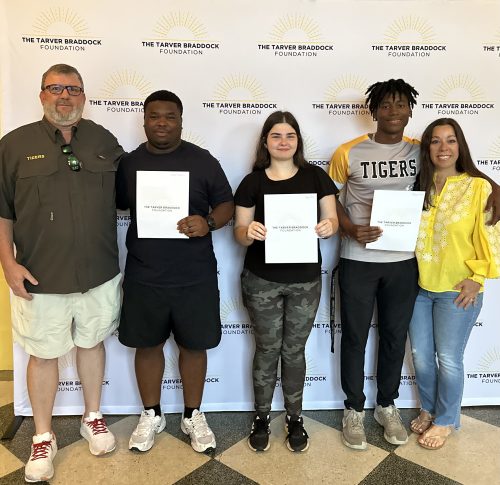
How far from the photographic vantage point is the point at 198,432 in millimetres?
2064

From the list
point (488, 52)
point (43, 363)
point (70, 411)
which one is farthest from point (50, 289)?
point (488, 52)

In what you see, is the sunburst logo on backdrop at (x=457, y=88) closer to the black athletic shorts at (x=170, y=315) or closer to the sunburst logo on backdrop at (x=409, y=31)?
the sunburst logo on backdrop at (x=409, y=31)

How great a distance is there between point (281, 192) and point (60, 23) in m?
1.40

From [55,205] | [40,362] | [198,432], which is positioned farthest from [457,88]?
Result: [40,362]

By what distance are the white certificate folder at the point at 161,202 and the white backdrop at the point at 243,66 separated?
0.47 m

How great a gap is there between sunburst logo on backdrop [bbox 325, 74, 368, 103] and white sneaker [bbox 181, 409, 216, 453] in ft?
5.75

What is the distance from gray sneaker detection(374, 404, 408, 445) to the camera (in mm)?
2094

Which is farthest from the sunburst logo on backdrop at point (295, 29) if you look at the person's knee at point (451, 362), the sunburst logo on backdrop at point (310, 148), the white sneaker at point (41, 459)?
the white sneaker at point (41, 459)

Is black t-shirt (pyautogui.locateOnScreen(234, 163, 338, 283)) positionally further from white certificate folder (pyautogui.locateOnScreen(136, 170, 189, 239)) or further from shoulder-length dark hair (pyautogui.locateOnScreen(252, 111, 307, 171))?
white certificate folder (pyautogui.locateOnScreen(136, 170, 189, 239))

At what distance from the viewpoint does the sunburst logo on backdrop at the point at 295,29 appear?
2188 mm

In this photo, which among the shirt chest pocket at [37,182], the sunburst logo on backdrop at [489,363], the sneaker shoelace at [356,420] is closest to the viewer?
the shirt chest pocket at [37,182]

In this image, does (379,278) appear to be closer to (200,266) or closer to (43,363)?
(200,266)

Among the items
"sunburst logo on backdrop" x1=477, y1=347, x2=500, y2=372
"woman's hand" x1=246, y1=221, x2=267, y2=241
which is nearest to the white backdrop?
"woman's hand" x1=246, y1=221, x2=267, y2=241

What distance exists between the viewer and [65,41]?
214cm
